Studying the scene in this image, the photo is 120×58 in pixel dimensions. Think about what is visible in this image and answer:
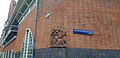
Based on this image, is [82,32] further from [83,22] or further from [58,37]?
[58,37]

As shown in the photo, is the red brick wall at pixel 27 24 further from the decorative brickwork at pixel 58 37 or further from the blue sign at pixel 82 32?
the blue sign at pixel 82 32

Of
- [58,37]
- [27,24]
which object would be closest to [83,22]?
[58,37]

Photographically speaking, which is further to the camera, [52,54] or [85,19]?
[85,19]

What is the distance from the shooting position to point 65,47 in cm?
768

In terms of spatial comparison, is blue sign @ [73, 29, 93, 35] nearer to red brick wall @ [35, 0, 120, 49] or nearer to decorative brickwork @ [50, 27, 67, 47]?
red brick wall @ [35, 0, 120, 49]

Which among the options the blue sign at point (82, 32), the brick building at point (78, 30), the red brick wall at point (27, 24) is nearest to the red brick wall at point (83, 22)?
the brick building at point (78, 30)

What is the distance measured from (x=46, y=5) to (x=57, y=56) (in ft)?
9.21

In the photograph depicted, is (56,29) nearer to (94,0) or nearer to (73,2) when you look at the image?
(73,2)

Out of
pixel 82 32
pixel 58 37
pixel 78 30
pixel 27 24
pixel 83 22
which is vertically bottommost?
pixel 58 37

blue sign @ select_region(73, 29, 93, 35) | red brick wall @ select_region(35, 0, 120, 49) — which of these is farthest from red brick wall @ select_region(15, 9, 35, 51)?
blue sign @ select_region(73, 29, 93, 35)

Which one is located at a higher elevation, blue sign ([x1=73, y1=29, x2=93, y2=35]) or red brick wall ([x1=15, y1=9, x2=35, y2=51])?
red brick wall ([x1=15, y1=9, x2=35, y2=51])

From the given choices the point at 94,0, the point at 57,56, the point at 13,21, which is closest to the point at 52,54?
the point at 57,56

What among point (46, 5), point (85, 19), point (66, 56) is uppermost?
point (46, 5)

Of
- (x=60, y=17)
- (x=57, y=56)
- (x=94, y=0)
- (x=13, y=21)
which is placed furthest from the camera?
(x=13, y=21)
